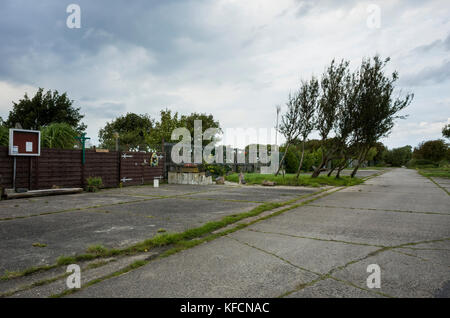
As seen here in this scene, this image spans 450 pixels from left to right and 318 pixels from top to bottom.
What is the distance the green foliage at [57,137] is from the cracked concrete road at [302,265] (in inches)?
461

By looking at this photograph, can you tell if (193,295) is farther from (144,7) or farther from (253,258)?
(144,7)

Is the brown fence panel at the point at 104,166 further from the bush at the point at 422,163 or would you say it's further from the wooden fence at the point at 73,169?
the bush at the point at 422,163

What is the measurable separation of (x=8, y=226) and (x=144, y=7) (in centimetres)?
754

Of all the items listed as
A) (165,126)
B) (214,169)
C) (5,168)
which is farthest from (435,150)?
(5,168)

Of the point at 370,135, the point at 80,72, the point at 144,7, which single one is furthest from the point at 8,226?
the point at 370,135

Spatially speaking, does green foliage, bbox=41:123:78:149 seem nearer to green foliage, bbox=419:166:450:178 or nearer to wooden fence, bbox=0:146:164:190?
wooden fence, bbox=0:146:164:190

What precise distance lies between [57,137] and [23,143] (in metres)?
3.80

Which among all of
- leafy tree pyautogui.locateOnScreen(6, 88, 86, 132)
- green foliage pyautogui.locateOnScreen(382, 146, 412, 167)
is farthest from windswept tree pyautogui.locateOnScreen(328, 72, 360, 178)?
green foliage pyautogui.locateOnScreen(382, 146, 412, 167)

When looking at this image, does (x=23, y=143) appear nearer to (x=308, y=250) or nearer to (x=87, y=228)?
(x=87, y=228)

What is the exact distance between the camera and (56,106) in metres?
32.0

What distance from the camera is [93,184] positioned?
36.1 feet

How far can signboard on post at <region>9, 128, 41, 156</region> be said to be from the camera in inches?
356

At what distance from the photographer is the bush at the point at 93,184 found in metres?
10.9

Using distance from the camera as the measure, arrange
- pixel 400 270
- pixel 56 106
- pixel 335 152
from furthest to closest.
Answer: pixel 56 106, pixel 335 152, pixel 400 270
